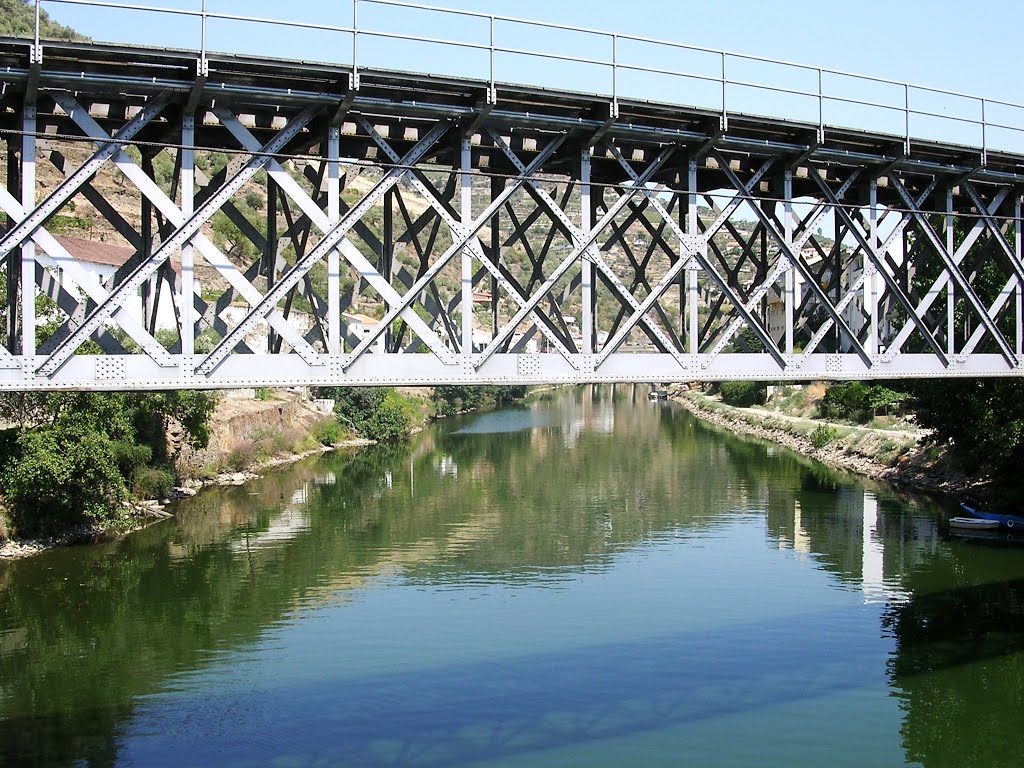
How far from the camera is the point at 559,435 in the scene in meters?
69.0

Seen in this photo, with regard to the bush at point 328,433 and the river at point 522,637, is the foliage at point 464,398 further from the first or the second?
the river at point 522,637

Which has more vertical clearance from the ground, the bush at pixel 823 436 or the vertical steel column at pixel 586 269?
the vertical steel column at pixel 586 269

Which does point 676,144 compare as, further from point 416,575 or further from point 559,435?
point 559,435

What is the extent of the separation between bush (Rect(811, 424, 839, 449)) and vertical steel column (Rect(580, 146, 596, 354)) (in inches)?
1648

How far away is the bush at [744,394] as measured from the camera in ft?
259

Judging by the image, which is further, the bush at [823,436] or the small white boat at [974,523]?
the bush at [823,436]

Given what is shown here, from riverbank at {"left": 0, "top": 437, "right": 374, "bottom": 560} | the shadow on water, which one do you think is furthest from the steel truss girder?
riverbank at {"left": 0, "top": 437, "right": 374, "bottom": 560}

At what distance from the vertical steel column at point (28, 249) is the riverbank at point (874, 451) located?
106ft

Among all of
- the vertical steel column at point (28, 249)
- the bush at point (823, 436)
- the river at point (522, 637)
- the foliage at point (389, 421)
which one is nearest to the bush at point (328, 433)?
the foliage at point (389, 421)

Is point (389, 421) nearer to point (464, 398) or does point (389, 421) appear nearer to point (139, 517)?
point (464, 398)

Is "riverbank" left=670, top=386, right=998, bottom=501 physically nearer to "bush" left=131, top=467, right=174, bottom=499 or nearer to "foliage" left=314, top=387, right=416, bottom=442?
"foliage" left=314, top=387, right=416, bottom=442

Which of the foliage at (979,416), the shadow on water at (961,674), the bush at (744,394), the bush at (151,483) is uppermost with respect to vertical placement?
the bush at (744,394)

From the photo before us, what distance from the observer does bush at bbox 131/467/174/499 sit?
123ft

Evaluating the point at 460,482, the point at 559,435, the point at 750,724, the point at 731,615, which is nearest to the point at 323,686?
the point at 750,724
